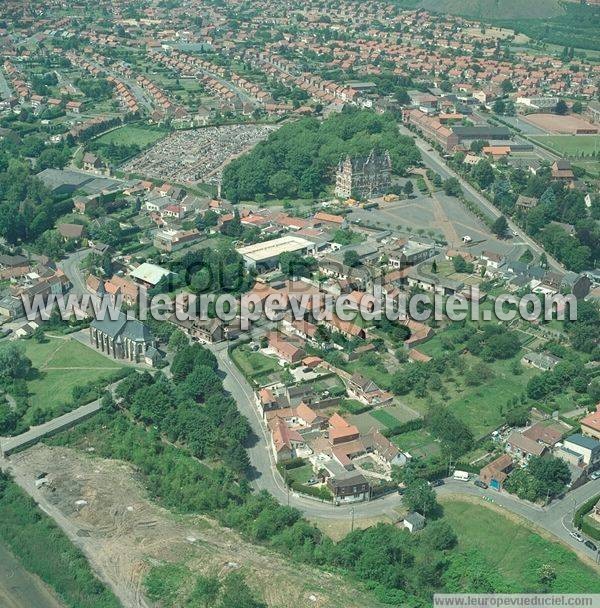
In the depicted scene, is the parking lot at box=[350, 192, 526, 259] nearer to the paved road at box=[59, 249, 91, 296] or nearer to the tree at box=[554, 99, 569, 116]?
the paved road at box=[59, 249, 91, 296]

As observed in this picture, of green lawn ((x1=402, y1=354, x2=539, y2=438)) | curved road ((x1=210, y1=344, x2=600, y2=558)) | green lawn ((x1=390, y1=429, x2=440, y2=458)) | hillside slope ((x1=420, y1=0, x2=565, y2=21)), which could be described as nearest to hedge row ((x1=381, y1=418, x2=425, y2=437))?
green lawn ((x1=390, y1=429, x2=440, y2=458))

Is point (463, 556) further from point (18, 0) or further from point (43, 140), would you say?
point (18, 0)

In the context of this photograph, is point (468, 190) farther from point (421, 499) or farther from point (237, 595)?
point (237, 595)

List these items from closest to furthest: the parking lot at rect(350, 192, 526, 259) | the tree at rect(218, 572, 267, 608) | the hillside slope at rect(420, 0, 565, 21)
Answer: the tree at rect(218, 572, 267, 608) < the parking lot at rect(350, 192, 526, 259) < the hillside slope at rect(420, 0, 565, 21)

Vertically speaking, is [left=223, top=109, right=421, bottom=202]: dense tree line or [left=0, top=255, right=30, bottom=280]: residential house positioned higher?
[left=223, top=109, right=421, bottom=202]: dense tree line

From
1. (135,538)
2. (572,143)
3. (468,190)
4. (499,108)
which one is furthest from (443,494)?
(499,108)

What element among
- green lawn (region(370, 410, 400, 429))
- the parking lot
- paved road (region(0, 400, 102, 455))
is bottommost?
the parking lot

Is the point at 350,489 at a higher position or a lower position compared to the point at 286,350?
higher

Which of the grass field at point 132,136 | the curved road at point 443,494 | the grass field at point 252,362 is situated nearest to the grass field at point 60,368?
the grass field at point 252,362
